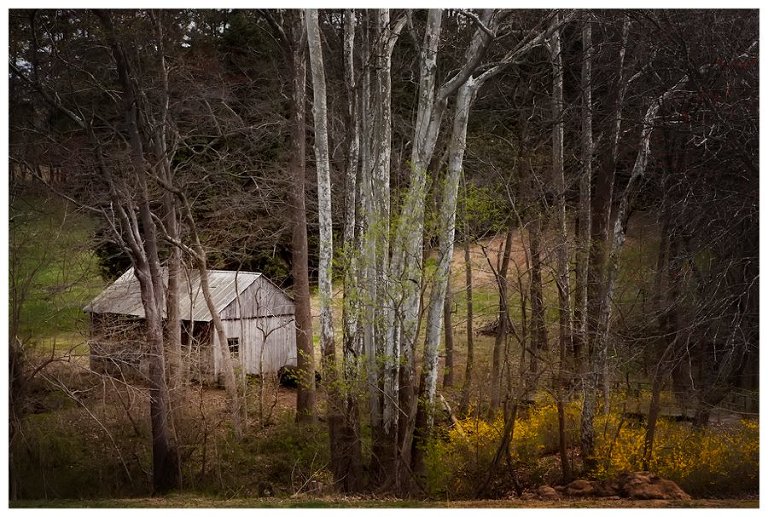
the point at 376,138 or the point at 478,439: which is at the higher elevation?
the point at 376,138

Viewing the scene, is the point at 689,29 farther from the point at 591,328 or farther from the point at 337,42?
the point at 337,42

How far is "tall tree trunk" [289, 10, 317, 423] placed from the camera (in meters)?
9.38

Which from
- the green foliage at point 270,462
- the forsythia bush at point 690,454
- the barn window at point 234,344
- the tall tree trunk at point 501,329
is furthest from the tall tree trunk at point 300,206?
the forsythia bush at point 690,454

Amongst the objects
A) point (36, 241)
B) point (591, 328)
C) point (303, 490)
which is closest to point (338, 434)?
point (303, 490)

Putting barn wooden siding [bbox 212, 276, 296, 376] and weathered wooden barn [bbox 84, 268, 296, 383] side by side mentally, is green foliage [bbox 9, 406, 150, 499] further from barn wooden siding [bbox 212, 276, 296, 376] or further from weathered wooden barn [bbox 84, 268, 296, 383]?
barn wooden siding [bbox 212, 276, 296, 376]

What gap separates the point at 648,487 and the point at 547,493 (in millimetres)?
886

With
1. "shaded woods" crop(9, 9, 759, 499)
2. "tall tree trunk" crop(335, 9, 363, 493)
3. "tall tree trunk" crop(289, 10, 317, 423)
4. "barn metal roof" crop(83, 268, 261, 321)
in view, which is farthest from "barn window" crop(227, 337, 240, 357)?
"tall tree trunk" crop(335, 9, 363, 493)

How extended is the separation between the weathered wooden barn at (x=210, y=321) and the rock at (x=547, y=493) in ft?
14.4

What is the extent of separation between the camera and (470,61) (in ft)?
20.5

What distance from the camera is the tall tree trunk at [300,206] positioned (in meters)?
9.38

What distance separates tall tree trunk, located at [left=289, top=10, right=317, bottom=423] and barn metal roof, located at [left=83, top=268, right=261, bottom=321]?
106 cm
